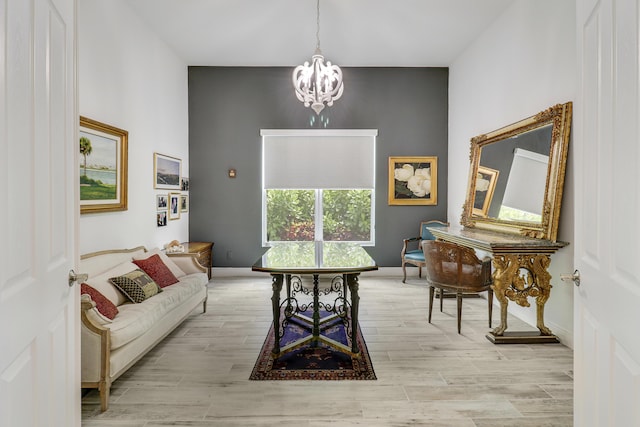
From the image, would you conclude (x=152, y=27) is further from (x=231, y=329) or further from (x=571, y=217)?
(x=571, y=217)

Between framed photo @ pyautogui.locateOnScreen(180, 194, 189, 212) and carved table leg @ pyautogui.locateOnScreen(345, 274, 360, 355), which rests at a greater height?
framed photo @ pyautogui.locateOnScreen(180, 194, 189, 212)

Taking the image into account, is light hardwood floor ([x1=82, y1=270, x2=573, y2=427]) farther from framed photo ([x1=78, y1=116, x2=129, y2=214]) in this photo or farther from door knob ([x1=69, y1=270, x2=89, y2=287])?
framed photo ([x1=78, y1=116, x2=129, y2=214])

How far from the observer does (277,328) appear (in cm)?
310

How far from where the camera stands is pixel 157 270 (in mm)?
3797

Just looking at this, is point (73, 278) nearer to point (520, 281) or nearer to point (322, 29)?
point (520, 281)

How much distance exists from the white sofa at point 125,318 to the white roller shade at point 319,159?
7.88 feet

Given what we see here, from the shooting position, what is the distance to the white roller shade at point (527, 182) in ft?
12.1

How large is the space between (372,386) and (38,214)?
7.40 ft

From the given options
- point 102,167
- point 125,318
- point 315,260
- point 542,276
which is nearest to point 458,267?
point 542,276

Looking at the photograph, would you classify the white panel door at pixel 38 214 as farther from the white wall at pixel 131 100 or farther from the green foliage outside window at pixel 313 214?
the green foliage outside window at pixel 313 214

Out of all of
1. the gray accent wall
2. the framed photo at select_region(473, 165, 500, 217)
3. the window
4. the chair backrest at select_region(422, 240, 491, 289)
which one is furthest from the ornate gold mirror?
the window

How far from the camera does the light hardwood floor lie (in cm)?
228

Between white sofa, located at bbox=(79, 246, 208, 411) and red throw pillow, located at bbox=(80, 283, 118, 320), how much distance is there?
0.17ft

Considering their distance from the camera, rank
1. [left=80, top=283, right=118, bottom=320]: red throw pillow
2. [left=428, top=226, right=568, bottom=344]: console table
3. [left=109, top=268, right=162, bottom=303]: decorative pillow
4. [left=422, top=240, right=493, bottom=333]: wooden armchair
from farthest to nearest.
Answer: [left=422, top=240, right=493, bottom=333]: wooden armchair, [left=428, top=226, right=568, bottom=344]: console table, [left=109, top=268, right=162, bottom=303]: decorative pillow, [left=80, top=283, right=118, bottom=320]: red throw pillow
